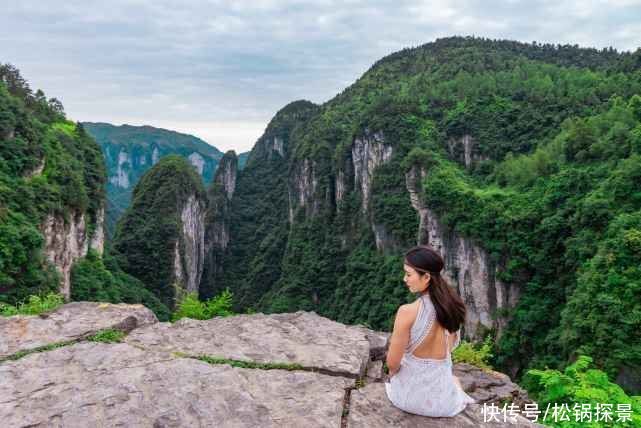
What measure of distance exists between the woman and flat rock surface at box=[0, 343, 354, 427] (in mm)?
681

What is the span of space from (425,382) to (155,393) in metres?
2.34

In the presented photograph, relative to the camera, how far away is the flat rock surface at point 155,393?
3.70 metres

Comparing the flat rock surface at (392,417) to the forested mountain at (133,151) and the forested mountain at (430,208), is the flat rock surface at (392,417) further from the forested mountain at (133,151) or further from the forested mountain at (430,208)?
the forested mountain at (133,151)

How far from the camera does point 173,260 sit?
50.3 metres

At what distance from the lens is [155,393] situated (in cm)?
406

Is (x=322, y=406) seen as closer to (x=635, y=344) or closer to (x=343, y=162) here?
(x=635, y=344)

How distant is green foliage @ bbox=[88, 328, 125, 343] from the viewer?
5.23m

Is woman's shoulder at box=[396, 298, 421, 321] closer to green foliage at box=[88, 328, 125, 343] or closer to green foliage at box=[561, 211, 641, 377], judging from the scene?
green foliage at box=[88, 328, 125, 343]

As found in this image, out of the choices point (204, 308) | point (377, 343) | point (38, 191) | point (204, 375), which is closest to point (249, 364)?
point (204, 375)

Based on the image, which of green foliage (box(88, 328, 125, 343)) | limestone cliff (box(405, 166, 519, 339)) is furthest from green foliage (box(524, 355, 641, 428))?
limestone cliff (box(405, 166, 519, 339))

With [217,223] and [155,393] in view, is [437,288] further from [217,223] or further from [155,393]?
[217,223]

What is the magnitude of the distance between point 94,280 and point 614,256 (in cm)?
2671

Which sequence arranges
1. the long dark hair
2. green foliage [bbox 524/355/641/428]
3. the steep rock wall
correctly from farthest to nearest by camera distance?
the steep rock wall
green foliage [bbox 524/355/641/428]
the long dark hair

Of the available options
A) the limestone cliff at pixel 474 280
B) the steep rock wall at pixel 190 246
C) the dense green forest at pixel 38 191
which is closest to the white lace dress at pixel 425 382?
the dense green forest at pixel 38 191
